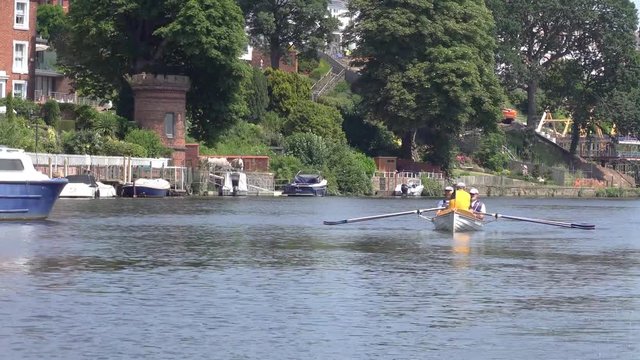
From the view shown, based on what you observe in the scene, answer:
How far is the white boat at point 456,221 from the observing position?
6172cm

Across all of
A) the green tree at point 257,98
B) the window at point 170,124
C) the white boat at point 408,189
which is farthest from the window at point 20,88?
the white boat at point 408,189

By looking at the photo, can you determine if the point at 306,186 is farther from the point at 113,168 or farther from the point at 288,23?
the point at 288,23

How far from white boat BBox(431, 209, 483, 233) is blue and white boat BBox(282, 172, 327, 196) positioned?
43.7 meters

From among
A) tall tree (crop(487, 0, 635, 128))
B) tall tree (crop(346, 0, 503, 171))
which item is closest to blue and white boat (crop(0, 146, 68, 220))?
tall tree (crop(346, 0, 503, 171))

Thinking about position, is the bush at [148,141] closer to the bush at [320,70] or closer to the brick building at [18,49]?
the brick building at [18,49]

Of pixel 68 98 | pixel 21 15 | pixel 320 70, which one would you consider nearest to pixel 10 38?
pixel 21 15

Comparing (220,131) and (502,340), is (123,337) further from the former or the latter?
(220,131)

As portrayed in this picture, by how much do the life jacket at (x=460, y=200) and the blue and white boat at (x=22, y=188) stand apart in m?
15.2

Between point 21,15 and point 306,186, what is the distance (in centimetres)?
2283

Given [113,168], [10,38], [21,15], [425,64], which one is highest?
[21,15]

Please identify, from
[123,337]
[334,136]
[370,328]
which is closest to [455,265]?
[370,328]

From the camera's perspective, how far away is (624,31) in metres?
143

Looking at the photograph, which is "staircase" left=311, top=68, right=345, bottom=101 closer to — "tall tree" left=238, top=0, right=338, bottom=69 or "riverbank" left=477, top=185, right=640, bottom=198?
"tall tree" left=238, top=0, right=338, bottom=69

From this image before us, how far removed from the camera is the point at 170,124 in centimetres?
10250
